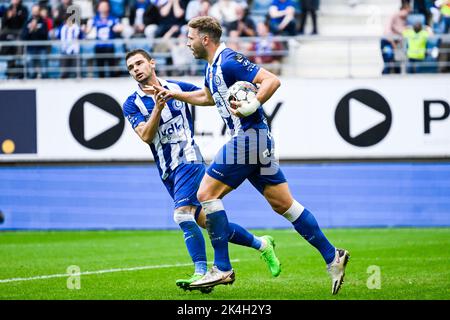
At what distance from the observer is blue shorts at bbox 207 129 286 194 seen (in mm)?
8617

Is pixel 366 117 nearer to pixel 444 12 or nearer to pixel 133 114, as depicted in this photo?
pixel 444 12

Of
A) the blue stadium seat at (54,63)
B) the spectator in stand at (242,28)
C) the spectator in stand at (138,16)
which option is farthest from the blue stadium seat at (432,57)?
the blue stadium seat at (54,63)

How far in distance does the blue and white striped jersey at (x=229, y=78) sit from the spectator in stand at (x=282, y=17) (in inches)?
425

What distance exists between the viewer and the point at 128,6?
20297mm

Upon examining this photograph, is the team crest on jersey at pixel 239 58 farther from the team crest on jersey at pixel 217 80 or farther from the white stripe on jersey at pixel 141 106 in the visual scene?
the white stripe on jersey at pixel 141 106

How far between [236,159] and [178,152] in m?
1.16

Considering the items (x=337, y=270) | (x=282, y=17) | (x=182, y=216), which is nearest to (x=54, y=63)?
(x=282, y=17)

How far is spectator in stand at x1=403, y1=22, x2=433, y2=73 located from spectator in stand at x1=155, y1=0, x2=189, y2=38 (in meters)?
4.61

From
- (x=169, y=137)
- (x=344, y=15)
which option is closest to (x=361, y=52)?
(x=344, y=15)

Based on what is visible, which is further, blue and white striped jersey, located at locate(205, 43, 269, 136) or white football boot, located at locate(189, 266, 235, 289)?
white football boot, located at locate(189, 266, 235, 289)

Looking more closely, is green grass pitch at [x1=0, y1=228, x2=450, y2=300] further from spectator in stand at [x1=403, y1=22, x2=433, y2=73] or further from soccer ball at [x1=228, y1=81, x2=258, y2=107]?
spectator in stand at [x1=403, y1=22, x2=433, y2=73]

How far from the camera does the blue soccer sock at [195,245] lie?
9203mm

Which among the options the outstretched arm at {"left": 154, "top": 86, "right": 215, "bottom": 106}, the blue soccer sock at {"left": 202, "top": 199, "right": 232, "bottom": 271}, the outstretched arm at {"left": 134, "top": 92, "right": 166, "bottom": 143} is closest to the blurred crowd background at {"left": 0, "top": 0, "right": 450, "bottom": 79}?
the outstretched arm at {"left": 134, "top": 92, "right": 166, "bottom": 143}

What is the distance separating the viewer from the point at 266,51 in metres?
19.0
